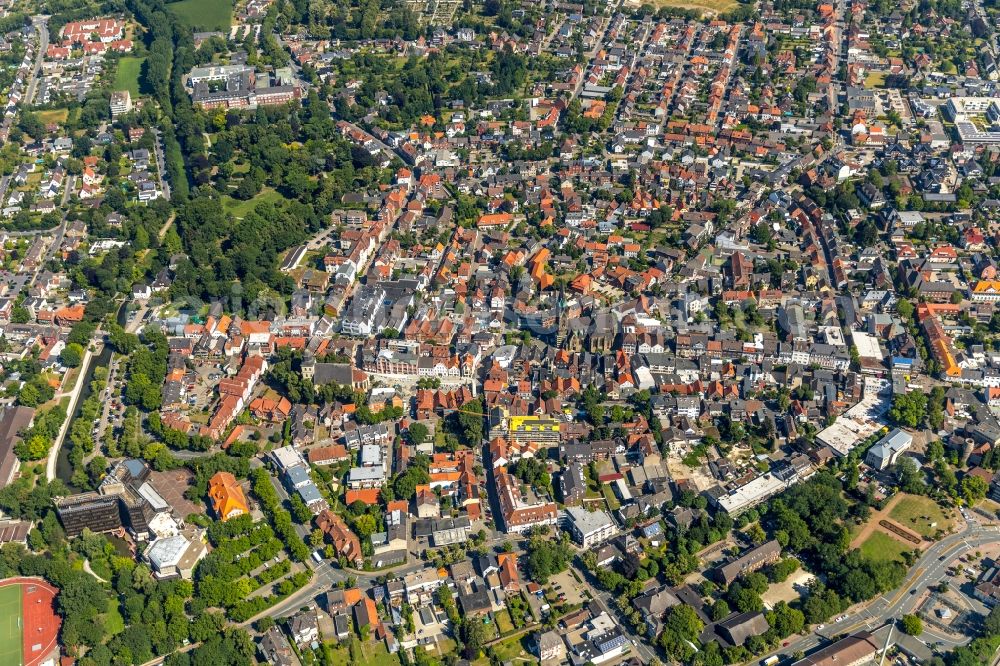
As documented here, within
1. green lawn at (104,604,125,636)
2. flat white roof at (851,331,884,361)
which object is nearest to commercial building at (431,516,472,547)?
green lawn at (104,604,125,636)

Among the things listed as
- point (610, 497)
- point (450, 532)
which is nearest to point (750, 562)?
point (610, 497)

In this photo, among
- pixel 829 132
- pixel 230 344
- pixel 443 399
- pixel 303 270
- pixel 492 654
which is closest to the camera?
pixel 492 654

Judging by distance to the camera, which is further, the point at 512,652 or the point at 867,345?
the point at 867,345

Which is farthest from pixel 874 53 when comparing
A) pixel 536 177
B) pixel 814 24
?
pixel 536 177

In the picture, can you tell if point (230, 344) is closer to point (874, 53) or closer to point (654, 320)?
point (654, 320)

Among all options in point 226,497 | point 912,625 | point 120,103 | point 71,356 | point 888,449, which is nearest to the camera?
point 912,625

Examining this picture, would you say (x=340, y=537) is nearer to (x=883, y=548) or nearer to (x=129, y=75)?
(x=883, y=548)
